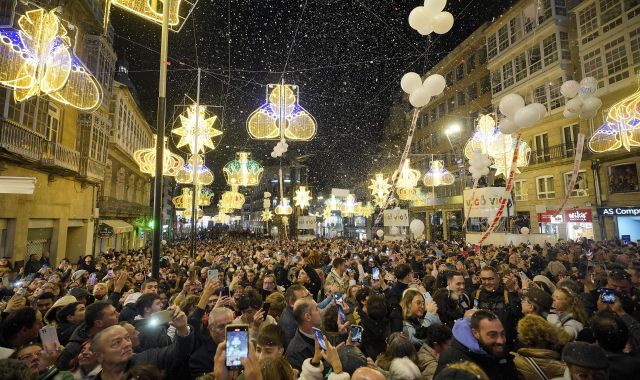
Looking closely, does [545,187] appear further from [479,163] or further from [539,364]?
[539,364]

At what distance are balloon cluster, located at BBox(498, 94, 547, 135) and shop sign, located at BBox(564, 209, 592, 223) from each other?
1625 centimetres

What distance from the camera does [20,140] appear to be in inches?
455

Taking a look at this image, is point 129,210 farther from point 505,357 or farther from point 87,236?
point 505,357

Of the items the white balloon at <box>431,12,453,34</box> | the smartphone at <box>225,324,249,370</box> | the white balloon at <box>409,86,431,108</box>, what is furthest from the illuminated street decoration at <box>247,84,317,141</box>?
the smartphone at <box>225,324,249,370</box>

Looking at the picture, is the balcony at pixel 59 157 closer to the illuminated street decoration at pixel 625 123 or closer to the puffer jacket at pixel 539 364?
the puffer jacket at pixel 539 364

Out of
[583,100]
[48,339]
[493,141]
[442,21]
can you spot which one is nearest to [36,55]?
[48,339]

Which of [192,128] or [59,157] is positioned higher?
[192,128]

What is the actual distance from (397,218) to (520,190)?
48.8 ft

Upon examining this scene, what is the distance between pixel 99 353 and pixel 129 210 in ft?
97.4

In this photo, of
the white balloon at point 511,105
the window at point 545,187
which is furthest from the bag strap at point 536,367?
the window at point 545,187

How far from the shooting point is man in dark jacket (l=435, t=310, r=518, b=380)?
2.83 meters

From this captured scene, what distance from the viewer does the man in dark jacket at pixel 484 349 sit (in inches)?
111

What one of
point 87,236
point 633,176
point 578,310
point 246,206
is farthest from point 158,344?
point 246,206

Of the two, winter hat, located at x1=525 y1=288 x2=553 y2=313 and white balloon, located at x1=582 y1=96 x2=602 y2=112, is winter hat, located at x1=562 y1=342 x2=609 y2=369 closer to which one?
winter hat, located at x1=525 y1=288 x2=553 y2=313
